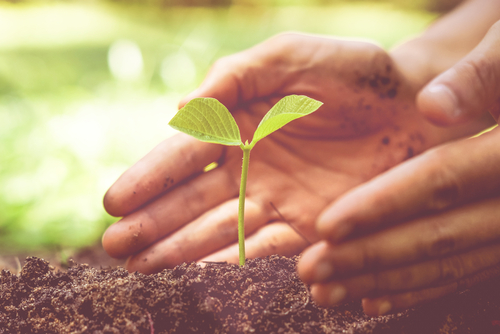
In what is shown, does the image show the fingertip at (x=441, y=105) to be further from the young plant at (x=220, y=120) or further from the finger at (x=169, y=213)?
the finger at (x=169, y=213)

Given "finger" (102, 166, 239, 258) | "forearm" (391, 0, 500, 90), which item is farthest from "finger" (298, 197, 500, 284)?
"forearm" (391, 0, 500, 90)

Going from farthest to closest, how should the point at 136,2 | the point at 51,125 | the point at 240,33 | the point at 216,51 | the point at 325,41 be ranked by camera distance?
the point at 136,2, the point at 240,33, the point at 216,51, the point at 51,125, the point at 325,41

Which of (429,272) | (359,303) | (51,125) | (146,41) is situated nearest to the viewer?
(429,272)

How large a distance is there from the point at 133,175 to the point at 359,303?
0.77 metres

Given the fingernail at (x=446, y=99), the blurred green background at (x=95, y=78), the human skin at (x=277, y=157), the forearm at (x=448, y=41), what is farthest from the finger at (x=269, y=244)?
the blurred green background at (x=95, y=78)

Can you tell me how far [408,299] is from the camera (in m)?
0.80

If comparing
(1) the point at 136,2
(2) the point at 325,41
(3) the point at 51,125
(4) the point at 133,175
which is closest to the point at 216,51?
(3) the point at 51,125

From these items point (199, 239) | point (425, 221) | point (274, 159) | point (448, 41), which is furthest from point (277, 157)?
point (448, 41)

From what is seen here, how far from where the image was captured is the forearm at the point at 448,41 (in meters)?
1.58

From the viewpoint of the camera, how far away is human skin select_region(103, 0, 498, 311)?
1.16m

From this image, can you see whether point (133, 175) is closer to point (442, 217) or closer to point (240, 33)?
point (442, 217)

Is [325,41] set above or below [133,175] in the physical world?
above

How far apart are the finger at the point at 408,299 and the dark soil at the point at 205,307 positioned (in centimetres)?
6

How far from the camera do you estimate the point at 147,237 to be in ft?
3.75
